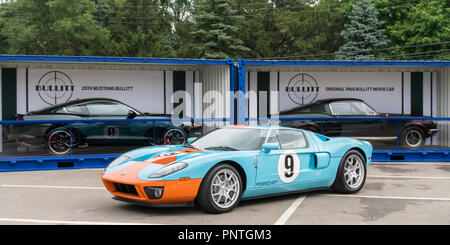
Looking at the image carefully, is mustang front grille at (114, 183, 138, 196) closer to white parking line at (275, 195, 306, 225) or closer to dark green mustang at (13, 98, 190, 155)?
white parking line at (275, 195, 306, 225)

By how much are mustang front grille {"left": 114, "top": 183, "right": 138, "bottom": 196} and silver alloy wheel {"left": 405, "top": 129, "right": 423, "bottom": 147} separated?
9.02 metres

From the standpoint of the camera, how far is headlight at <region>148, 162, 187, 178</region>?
6.15 metres

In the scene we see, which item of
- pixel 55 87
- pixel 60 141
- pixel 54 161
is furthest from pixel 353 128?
pixel 55 87

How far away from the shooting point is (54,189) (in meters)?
8.73

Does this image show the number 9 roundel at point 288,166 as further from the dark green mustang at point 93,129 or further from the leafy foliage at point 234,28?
the leafy foliage at point 234,28

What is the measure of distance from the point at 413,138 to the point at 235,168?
8032 mm

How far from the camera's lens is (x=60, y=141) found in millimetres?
11453

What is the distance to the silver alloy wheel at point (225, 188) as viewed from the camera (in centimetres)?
643

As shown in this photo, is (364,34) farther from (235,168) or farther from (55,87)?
(235,168)

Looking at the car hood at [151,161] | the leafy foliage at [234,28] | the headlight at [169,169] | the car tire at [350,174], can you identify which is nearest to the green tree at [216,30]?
the leafy foliage at [234,28]

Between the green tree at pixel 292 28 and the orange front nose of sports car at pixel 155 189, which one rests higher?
the green tree at pixel 292 28

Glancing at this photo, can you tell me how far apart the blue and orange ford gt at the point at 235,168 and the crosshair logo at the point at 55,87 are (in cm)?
739
